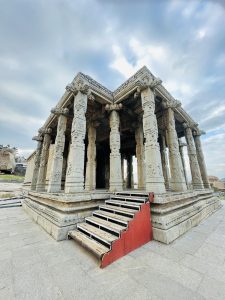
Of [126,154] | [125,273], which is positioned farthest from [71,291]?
[126,154]

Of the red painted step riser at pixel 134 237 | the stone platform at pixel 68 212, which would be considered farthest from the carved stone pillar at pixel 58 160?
the red painted step riser at pixel 134 237

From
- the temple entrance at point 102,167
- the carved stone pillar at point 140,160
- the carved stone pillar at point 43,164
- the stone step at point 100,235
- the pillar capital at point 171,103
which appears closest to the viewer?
→ the stone step at point 100,235

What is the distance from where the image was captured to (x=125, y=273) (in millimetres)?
2717

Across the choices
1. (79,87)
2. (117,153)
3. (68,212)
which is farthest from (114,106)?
(68,212)

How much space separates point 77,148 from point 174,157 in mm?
5931

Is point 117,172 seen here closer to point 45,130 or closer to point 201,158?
point 45,130

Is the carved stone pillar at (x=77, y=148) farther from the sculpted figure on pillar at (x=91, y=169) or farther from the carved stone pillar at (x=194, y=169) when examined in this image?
the carved stone pillar at (x=194, y=169)

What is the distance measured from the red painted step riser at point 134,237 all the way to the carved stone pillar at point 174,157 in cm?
433

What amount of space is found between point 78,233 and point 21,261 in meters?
1.54

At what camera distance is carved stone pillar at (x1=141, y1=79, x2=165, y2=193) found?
554cm

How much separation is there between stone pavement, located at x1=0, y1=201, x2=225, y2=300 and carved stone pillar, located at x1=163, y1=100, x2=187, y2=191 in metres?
4.03

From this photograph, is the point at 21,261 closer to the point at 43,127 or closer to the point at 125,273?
the point at 125,273

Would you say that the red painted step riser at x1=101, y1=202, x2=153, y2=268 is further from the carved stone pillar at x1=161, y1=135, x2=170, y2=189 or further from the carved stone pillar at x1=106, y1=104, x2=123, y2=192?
the carved stone pillar at x1=161, y1=135, x2=170, y2=189

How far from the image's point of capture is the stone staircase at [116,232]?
3198 millimetres
